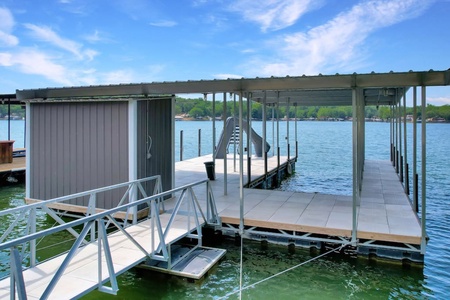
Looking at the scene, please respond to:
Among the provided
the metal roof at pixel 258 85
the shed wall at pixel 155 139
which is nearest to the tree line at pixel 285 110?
the shed wall at pixel 155 139

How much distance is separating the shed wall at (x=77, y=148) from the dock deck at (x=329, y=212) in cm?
212

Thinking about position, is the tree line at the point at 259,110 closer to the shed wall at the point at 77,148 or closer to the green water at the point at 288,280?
the shed wall at the point at 77,148

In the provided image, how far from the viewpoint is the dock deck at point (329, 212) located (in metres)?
5.45

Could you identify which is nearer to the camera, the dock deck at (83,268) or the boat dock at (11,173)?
the dock deck at (83,268)

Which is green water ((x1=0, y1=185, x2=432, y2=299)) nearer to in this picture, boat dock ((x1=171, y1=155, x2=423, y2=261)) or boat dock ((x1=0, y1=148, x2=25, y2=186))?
boat dock ((x1=171, y1=155, x2=423, y2=261))

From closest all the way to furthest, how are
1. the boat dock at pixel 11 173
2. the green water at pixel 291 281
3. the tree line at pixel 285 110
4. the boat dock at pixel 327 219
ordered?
the green water at pixel 291 281 < the boat dock at pixel 327 219 < the boat dock at pixel 11 173 < the tree line at pixel 285 110

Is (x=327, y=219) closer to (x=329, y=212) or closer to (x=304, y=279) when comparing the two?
(x=329, y=212)

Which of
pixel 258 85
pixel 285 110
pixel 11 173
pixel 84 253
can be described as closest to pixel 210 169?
pixel 258 85

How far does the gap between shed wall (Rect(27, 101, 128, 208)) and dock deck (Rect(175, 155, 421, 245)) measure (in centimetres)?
212

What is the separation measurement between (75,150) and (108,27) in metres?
14.4

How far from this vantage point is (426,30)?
19938 mm

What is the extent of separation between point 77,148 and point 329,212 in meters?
4.73

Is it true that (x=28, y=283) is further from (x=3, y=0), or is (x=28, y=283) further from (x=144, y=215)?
(x=3, y=0)

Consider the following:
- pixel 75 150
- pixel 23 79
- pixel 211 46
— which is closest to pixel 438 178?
pixel 75 150
